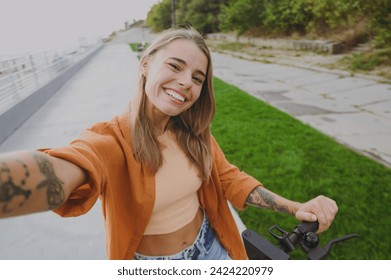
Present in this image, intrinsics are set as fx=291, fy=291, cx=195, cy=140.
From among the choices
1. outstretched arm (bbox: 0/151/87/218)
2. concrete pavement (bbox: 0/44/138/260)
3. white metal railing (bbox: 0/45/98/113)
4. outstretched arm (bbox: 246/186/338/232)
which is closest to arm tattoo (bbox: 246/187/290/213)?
outstretched arm (bbox: 246/186/338/232)

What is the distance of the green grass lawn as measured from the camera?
7.41ft

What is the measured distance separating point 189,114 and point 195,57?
327 mm

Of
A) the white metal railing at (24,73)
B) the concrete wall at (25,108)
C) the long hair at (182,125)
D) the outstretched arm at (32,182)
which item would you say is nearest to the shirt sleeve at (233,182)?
the long hair at (182,125)

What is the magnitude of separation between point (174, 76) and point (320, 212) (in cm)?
79

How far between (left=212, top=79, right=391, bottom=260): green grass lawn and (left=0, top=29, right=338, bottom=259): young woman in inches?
40.5

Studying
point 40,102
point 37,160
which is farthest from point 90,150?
point 40,102

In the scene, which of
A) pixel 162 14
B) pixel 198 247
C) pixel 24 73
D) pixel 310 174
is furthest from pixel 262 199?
pixel 162 14

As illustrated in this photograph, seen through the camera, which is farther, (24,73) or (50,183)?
(24,73)

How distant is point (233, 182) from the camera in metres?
1.44

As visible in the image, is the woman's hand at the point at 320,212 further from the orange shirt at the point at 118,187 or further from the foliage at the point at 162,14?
the foliage at the point at 162,14

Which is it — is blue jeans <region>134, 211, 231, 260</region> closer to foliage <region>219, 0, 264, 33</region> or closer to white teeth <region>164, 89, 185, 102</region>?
white teeth <region>164, 89, 185, 102</region>

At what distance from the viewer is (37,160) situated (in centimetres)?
69

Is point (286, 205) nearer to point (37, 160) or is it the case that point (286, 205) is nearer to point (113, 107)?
point (37, 160)

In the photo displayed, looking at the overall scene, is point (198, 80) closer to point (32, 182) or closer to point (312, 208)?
point (312, 208)
